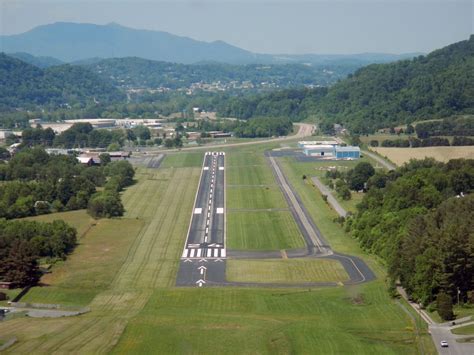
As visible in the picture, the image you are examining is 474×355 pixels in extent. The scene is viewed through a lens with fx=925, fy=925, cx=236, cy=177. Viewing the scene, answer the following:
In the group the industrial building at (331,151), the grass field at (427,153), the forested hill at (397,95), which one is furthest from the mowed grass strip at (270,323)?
the forested hill at (397,95)

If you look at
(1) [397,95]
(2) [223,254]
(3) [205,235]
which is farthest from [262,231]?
(1) [397,95]

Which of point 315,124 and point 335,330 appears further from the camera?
point 315,124

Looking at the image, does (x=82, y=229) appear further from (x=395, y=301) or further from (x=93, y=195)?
(x=395, y=301)

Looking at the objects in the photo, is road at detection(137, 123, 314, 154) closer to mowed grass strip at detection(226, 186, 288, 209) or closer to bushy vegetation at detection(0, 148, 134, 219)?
bushy vegetation at detection(0, 148, 134, 219)

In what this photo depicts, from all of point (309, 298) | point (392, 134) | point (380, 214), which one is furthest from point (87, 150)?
point (309, 298)

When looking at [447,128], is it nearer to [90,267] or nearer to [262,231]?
[262,231]

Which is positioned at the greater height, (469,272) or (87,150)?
(469,272)
